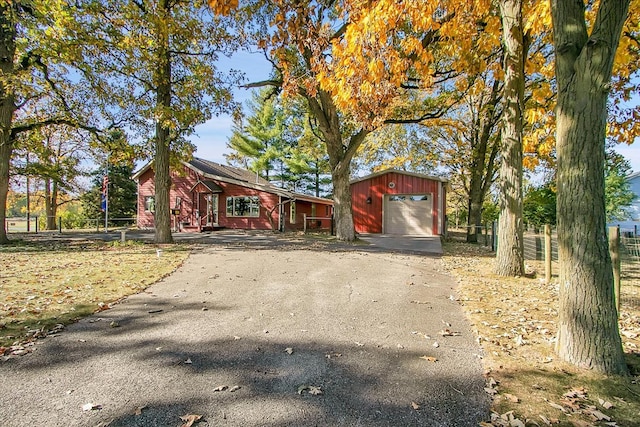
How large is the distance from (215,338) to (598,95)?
456 cm

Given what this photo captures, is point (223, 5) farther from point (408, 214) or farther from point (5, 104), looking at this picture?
point (408, 214)

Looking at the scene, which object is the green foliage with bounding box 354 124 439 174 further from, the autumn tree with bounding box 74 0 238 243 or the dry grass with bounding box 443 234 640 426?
the dry grass with bounding box 443 234 640 426

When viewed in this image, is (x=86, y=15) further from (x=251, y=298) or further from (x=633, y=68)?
(x=633, y=68)

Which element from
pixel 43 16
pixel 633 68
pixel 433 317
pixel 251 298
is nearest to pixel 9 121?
pixel 43 16

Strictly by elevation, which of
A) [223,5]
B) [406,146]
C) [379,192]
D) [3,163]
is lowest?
[379,192]

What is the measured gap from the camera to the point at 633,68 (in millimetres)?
8062

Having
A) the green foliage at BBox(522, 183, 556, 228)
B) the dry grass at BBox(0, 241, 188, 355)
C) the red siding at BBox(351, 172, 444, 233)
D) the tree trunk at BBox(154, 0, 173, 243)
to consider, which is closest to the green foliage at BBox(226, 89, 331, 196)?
the red siding at BBox(351, 172, 444, 233)

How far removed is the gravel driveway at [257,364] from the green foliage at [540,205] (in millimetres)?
23358

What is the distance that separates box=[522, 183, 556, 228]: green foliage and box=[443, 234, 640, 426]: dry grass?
2120cm

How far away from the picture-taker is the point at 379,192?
65.9ft

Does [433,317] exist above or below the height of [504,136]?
below

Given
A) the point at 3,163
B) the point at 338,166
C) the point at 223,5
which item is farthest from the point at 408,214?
the point at 3,163

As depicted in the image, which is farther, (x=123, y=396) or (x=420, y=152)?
(x=420, y=152)

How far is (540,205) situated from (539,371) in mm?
27951
